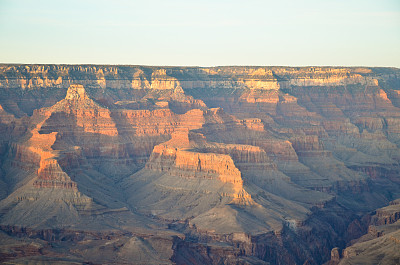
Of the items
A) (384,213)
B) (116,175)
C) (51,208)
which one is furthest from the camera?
(116,175)

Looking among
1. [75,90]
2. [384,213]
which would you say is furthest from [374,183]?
[75,90]

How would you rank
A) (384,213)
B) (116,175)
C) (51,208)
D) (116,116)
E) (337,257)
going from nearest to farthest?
1. (337,257)
2. (51,208)
3. (384,213)
4. (116,175)
5. (116,116)

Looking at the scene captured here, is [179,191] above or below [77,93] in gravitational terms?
below

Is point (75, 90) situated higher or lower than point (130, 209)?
higher

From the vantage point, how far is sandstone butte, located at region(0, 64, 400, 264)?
118 metres

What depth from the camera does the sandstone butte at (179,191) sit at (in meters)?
118

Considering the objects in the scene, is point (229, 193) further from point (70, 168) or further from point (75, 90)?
point (75, 90)

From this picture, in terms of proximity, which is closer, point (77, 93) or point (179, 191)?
point (179, 191)

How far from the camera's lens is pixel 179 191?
14100 cm

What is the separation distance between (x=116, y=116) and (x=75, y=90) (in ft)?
29.4

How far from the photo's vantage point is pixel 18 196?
428 ft

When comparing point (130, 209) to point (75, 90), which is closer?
point (130, 209)

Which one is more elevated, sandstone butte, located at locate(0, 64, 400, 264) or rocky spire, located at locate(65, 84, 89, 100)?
rocky spire, located at locate(65, 84, 89, 100)

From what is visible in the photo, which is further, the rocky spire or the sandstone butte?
the rocky spire
